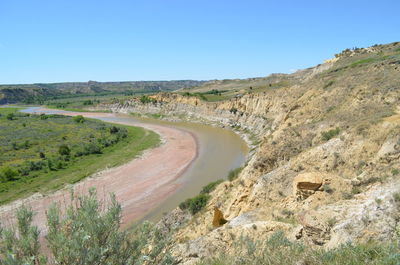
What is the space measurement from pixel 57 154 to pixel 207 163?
738 inches

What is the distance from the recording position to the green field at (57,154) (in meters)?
26.6

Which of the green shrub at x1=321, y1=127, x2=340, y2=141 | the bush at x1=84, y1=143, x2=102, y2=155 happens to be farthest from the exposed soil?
the green shrub at x1=321, y1=127, x2=340, y2=141

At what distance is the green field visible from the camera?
26.6 meters

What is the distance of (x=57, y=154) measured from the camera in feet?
120

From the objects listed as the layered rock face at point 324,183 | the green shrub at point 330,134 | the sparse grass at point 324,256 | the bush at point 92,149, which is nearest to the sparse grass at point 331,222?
the layered rock face at point 324,183

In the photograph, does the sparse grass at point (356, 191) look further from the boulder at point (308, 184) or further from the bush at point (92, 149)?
the bush at point (92, 149)

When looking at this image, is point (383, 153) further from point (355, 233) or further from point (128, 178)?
point (128, 178)

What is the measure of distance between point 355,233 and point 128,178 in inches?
962

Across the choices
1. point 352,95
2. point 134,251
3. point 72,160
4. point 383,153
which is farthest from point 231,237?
point 72,160

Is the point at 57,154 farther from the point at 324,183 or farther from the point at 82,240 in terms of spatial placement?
the point at 82,240

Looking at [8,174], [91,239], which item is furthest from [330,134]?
[8,174]

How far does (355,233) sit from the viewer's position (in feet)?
21.5

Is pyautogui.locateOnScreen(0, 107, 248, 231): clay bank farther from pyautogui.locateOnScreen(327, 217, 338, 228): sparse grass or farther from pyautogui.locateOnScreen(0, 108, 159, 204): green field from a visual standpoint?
pyautogui.locateOnScreen(327, 217, 338, 228): sparse grass

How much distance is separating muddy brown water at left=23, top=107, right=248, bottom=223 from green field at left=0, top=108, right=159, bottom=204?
27.4 ft
